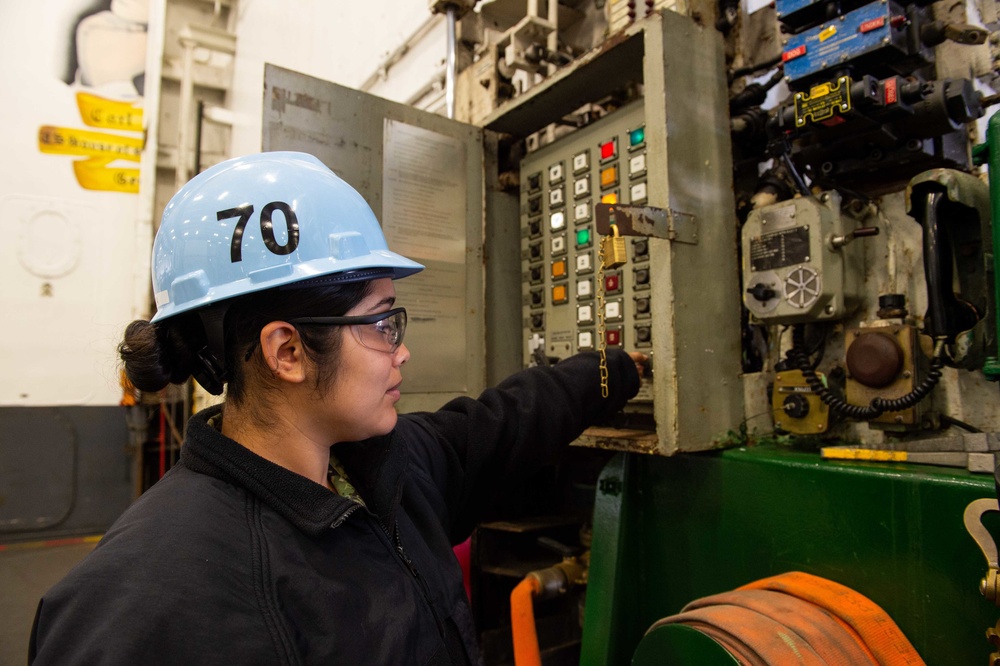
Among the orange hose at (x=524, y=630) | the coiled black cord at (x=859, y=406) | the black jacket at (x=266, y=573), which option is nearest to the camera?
the black jacket at (x=266, y=573)

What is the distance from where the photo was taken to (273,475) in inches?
29.3

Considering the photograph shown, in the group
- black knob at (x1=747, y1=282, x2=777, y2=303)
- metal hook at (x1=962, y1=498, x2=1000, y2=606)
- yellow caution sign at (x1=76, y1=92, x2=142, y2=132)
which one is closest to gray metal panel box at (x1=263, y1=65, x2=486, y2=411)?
black knob at (x1=747, y1=282, x2=777, y2=303)

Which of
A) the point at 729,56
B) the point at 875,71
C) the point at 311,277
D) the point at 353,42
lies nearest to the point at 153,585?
the point at 311,277

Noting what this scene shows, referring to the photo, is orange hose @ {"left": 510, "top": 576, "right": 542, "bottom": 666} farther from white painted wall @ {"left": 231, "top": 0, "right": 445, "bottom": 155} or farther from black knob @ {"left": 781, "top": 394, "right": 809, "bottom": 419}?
white painted wall @ {"left": 231, "top": 0, "right": 445, "bottom": 155}

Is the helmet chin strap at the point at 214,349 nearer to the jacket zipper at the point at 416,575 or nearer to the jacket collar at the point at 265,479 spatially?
the jacket collar at the point at 265,479

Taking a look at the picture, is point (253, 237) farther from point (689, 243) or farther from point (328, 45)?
point (328, 45)

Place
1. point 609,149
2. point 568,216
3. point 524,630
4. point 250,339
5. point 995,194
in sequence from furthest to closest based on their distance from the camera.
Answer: point 568,216 → point 609,149 → point 524,630 → point 995,194 → point 250,339

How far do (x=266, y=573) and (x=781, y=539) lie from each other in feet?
3.17

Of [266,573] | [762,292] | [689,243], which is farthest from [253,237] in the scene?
[762,292]

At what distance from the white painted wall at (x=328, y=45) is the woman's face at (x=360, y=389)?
230 cm

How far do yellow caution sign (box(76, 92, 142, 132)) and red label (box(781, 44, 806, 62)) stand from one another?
4.28 metres

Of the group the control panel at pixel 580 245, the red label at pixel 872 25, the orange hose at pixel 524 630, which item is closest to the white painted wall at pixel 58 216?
the control panel at pixel 580 245

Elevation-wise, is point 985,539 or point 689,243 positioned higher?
point 689,243

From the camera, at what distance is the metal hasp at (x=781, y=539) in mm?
938
